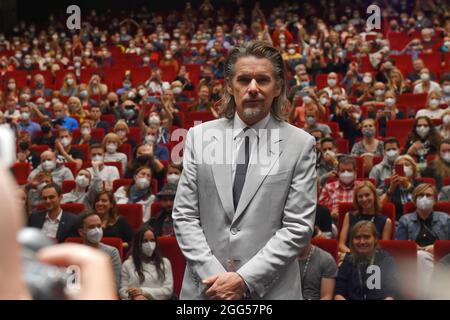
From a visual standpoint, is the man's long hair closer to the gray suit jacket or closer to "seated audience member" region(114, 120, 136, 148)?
the gray suit jacket

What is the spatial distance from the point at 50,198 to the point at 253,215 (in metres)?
→ 3.03

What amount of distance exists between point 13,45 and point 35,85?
119 inches

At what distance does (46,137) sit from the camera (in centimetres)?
689

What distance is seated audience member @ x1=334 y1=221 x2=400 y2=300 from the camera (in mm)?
3176

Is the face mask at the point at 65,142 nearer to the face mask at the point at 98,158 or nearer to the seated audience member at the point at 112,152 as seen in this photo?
the seated audience member at the point at 112,152

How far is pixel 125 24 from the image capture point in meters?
14.1


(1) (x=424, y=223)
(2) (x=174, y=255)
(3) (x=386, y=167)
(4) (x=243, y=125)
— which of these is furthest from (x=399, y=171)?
(4) (x=243, y=125)

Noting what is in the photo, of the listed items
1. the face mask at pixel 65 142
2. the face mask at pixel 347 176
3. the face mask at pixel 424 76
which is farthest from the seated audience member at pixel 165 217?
the face mask at pixel 424 76

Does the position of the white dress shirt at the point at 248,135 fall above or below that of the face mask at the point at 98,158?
above

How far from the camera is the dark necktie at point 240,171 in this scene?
5.17 ft

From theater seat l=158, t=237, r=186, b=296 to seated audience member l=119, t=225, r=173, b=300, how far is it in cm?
9

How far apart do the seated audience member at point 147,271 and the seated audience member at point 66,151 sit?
2.48m
